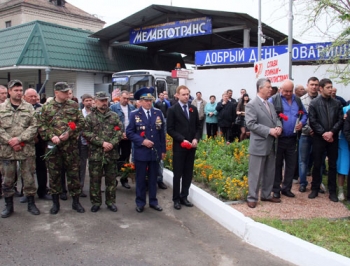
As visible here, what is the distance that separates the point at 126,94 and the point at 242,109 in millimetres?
4772

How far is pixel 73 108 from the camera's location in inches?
230

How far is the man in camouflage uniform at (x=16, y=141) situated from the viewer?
569cm

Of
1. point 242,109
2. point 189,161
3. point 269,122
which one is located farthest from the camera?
point 242,109

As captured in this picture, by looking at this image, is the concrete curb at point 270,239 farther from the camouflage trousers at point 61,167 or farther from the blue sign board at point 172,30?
the blue sign board at point 172,30

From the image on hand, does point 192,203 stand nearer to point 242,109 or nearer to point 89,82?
point 242,109

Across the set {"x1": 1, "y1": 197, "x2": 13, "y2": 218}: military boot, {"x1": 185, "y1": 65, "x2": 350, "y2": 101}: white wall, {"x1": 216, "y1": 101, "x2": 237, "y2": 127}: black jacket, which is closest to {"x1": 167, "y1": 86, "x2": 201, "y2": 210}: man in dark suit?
{"x1": 1, "y1": 197, "x2": 13, "y2": 218}: military boot

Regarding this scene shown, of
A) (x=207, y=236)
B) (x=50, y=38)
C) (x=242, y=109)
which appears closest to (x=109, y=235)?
(x=207, y=236)

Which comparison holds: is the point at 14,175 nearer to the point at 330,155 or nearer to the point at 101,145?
the point at 101,145

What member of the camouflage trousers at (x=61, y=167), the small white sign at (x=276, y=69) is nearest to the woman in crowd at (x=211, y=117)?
the small white sign at (x=276, y=69)

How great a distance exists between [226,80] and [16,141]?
956 centimetres

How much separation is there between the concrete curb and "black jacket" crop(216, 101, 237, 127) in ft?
19.7

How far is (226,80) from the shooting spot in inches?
545

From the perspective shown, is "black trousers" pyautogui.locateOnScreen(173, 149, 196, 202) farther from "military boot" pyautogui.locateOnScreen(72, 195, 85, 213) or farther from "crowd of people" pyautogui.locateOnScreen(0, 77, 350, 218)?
"military boot" pyautogui.locateOnScreen(72, 195, 85, 213)

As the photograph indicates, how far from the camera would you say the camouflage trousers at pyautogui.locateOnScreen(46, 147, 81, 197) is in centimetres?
576
